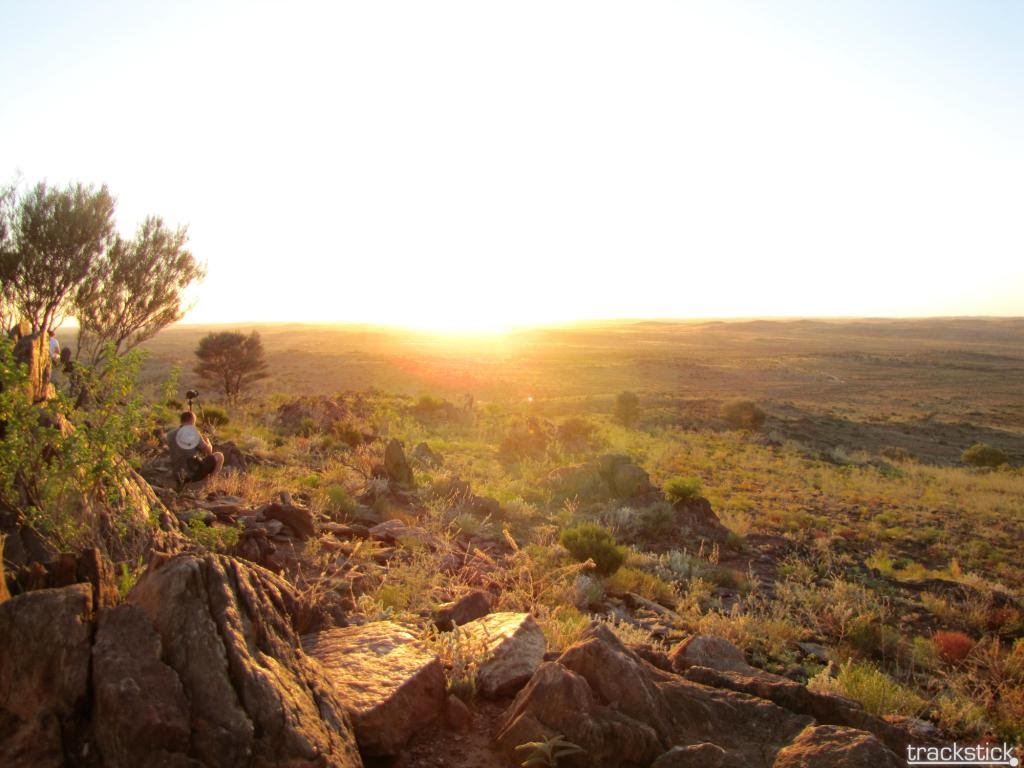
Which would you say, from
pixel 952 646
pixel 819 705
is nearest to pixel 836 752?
pixel 819 705

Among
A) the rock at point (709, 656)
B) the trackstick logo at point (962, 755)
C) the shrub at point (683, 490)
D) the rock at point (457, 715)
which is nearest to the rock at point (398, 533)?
the rock at point (709, 656)

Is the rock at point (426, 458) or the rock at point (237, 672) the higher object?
the rock at point (237, 672)

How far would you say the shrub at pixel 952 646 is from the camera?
6855 mm

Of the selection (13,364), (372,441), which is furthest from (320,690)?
(372,441)

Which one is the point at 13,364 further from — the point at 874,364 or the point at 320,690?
the point at 874,364

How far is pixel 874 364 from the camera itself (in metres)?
64.7

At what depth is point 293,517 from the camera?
7879 millimetres

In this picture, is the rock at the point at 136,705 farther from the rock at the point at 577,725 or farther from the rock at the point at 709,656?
the rock at the point at 709,656

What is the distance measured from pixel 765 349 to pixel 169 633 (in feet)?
284

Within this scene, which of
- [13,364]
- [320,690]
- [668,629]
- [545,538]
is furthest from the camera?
[545,538]

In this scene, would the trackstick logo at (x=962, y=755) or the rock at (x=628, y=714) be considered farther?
the trackstick logo at (x=962, y=755)

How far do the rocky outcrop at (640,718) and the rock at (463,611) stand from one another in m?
1.50

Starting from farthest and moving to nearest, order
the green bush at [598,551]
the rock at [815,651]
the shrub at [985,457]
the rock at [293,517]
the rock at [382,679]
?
the shrub at [985,457]
the green bush at [598,551]
the rock at [293,517]
the rock at [815,651]
the rock at [382,679]

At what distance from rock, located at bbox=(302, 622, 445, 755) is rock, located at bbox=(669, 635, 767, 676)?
2014 mm
